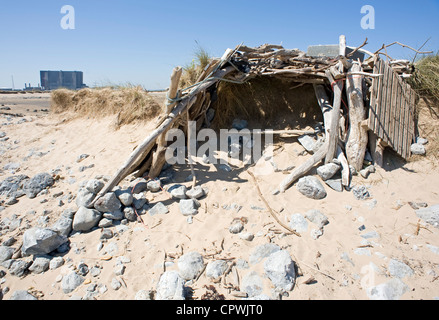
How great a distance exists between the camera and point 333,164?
3.98m

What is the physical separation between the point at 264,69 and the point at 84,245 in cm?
412

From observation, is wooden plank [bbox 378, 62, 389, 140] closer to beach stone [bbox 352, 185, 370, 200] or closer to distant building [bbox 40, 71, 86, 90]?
beach stone [bbox 352, 185, 370, 200]

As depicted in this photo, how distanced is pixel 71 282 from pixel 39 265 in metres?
0.53

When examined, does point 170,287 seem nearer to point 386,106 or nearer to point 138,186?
point 138,186

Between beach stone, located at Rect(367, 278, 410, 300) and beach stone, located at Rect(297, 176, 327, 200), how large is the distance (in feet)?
4.66

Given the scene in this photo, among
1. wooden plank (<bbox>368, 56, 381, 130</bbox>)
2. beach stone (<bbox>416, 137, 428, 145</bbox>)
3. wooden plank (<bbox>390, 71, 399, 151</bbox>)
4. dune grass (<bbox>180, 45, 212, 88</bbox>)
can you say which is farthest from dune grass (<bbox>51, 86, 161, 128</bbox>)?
beach stone (<bbox>416, 137, 428, 145</bbox>)

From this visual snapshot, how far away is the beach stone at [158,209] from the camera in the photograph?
3.60 meters

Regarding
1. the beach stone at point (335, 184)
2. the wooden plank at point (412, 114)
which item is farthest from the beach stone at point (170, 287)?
the wooden plank at point (412, 114)

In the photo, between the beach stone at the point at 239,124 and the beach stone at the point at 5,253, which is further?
the beach stone at the point at 239,124

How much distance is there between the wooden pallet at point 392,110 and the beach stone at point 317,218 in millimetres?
1738

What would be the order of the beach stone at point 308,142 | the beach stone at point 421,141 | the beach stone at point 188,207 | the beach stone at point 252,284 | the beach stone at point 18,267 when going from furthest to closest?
1. the beach stone at point 308,142
2. the beach stone at point 421,141
3. the beach stone at point 188,207
4. the beach stone at point 18,267
5. the beach stone at point 252,284

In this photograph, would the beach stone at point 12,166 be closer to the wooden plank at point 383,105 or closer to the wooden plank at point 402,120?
the wooden plank at point 383,105

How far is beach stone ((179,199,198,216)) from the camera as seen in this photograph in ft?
11.6

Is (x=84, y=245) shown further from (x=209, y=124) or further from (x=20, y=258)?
(x=209, y=124)
